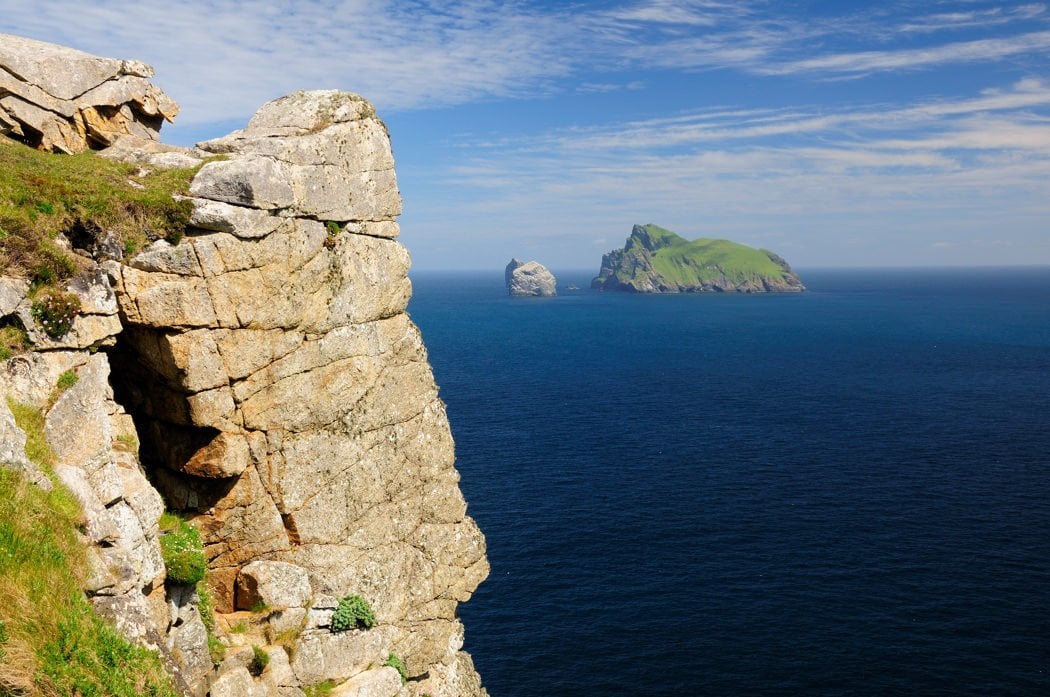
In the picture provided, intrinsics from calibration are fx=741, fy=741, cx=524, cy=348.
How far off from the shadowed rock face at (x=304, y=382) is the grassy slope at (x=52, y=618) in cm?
933

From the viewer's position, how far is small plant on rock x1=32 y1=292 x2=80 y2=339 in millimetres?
23203

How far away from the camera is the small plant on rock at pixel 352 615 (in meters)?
31.6

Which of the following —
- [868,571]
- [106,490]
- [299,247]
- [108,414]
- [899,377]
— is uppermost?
[299,247]

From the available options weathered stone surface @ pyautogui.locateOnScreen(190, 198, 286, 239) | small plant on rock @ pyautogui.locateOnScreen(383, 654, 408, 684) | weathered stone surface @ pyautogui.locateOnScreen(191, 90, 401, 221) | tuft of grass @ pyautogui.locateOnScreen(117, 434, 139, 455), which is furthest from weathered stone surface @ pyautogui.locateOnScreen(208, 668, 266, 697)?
Result: weathered stone surface @ pyautogui.locateOnScreen(191, 90, 401, 221)

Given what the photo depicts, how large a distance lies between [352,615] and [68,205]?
1952cm

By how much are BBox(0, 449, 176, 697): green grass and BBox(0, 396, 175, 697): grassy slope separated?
2cm

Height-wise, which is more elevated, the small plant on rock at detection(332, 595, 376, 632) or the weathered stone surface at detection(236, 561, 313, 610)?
the weathered stone surface at detection(236, 561, 313, 610)

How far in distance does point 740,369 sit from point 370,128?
165840 millimetres

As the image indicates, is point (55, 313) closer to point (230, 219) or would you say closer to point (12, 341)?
point (12, 341)

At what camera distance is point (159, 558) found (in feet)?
79.3

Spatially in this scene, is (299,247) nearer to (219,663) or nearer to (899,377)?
(219,663)

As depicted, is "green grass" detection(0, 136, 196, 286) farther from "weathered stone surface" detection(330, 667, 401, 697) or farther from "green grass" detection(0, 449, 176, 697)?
"weathered stone surface" detection(330, 667, 401, 697)

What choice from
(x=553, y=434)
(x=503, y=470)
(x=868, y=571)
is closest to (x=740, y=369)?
(x=553, y=434)

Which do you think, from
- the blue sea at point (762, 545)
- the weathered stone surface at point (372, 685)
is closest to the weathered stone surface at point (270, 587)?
the weathered stone surface at point (372, 685)
